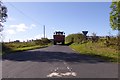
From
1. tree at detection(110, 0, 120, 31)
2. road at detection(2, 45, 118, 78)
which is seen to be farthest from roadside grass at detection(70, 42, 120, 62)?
tree at detection(110, 0, 120, 31)

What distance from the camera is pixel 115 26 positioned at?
197ft

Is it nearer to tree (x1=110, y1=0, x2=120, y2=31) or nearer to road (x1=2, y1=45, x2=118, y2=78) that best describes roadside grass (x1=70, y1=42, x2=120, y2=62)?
road (x1=2, y1=45, x2=118, y2=78)

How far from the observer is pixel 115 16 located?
199ft

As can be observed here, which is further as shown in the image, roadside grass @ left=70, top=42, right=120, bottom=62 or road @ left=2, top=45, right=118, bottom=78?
roadside grass @ left=70, top=42, right=120, bottom=62

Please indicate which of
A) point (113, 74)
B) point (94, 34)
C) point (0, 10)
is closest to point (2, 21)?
point (0, 10)

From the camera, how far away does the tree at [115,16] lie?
58.8 meters

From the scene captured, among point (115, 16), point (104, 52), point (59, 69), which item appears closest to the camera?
point (59, 69)

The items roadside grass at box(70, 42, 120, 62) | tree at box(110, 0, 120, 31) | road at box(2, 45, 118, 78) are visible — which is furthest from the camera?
tree at box(110, 0, 120, 31)

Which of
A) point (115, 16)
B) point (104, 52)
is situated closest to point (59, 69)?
point (104, 52)

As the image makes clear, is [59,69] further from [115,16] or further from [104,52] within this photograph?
[115,16]

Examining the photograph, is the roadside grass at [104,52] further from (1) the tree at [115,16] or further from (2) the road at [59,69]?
(1) the tree at [115,16]

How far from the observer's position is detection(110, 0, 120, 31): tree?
193 ft

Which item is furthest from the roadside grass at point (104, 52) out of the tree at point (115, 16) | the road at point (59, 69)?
the tree at point (115, 16)

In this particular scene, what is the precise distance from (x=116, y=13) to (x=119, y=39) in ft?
92.6
